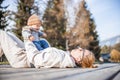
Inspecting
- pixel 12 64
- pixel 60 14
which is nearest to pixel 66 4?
pixel 60 14

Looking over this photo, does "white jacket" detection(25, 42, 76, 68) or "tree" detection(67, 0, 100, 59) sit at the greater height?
"tree" detection(67, 0, 100, 59)

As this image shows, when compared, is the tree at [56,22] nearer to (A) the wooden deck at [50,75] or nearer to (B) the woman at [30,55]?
(B) the woman at [30,55]

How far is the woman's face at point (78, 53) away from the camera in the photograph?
0.57m

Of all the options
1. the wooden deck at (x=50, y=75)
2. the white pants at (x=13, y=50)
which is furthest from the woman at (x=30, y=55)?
the wooden deck at (x=50, y=75)

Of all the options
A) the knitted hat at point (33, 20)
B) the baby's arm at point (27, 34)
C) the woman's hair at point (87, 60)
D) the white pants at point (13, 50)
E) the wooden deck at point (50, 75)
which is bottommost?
the wooden deck at point (50, 75)

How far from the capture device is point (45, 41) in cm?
56

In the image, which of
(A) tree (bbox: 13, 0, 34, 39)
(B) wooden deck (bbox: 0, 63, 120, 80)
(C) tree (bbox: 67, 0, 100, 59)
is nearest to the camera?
(B) wooden deck (bbox: 0, 63, 120, 80)

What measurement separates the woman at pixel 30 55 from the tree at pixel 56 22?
29 millimetres

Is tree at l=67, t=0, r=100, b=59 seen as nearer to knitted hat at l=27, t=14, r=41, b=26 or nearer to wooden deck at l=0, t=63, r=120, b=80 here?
knitted hat at l=27, t=14, r=41, b=26

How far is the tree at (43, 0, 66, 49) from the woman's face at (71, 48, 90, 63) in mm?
24

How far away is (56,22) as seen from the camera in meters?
0.53

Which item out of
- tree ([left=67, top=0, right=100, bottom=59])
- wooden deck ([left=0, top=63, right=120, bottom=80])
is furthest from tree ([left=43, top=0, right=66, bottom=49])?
wooden deck ([left=0, top=63, right=120, bottom=80])

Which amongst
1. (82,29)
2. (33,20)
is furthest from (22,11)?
(82,29)

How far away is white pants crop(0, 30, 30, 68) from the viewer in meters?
0.48
